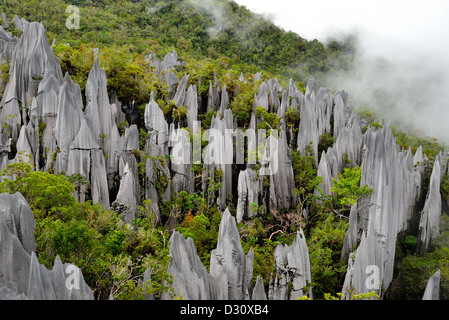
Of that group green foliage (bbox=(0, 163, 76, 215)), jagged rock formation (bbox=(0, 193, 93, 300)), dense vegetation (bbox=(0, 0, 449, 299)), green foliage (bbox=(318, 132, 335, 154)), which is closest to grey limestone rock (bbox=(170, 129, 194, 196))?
dense vegetation (bbox=(0, 0, 449, 299))

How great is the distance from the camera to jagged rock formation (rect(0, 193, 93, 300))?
8.29m

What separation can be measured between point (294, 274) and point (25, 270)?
29.7 feet

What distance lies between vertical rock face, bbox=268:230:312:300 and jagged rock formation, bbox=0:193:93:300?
23.1 feet

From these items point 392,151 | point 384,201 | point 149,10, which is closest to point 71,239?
point 384,201

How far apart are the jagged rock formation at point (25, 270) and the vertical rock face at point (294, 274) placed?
704cm

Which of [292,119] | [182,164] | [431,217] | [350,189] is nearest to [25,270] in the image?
[182,164]

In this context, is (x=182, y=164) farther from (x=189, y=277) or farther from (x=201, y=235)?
(x=189, y=277)

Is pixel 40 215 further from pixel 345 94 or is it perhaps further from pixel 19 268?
pixel 345 94

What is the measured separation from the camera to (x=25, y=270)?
32.3 ft

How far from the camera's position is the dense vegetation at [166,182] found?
12.2m

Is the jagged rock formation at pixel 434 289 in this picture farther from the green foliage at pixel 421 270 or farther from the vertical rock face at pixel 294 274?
the green foliage at pixel 421 270

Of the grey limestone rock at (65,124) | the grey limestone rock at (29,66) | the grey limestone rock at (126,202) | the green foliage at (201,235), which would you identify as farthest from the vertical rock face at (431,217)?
the grey limestone rock at (29,66)

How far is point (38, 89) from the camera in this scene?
70.3 feet

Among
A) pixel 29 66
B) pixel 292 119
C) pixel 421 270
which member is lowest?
pixel 421 270
